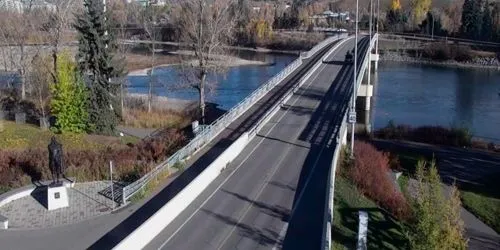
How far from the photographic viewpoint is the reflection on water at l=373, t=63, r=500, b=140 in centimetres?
5159

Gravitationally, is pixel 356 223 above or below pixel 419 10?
below

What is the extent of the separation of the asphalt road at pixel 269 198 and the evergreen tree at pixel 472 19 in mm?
91803

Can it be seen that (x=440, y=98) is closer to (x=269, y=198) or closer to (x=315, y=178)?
(x=315, y=178)

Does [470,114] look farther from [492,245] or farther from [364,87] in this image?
[492,245]

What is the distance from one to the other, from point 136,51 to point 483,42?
67.9 meters

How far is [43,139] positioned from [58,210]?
46.9 feet

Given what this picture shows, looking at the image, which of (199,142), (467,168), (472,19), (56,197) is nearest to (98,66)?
(199,142)

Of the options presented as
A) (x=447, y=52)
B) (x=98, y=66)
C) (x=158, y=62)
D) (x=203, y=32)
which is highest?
(x=203, y=32)

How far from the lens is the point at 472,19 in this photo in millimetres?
115688

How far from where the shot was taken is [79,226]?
19641 mm

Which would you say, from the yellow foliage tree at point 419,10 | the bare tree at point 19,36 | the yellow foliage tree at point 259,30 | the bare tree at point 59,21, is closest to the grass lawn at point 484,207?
the bare tree at point 59,21

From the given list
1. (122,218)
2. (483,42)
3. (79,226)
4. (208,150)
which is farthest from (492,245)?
(483,42)

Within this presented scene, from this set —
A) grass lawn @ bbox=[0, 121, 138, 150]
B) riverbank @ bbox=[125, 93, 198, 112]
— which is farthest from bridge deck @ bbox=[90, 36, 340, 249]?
riverbank @ bbox=[125, 93, 198, 112]

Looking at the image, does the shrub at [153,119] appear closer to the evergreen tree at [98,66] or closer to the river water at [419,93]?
the evergreen tree at [98,66]
